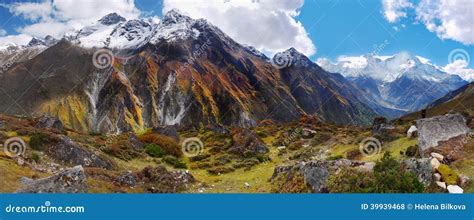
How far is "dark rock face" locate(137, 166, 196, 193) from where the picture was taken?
3152 centimetres

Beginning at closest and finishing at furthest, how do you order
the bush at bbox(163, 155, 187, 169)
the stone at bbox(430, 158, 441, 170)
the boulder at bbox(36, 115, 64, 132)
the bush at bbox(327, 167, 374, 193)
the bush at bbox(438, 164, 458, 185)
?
the bush at bbox(327, 167, 374, 193) < the bush at bbox(438, 164, 458, 185) < the stone at bbox(430, 158, 441, 170) < the bush at bbox(163, 155, 187, 169) < the boulder at bbox(36, 115, 64, 132)

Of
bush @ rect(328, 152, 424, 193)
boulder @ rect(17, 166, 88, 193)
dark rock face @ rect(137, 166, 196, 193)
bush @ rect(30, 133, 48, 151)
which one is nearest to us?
boulder @ rect(17, 166, 88, 193)

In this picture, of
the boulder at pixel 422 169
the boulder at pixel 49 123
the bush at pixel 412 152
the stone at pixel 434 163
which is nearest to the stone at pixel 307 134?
the bush at pixel 412 152

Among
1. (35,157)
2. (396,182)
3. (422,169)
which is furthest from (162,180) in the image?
(422,169)

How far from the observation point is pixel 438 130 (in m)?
32.7

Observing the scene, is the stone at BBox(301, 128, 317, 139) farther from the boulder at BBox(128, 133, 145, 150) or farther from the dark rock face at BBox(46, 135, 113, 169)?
the dark rock face at BBox(46, 135, 113, 169)

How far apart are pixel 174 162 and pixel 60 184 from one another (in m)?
26.4

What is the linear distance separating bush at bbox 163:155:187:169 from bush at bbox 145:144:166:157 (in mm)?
1870

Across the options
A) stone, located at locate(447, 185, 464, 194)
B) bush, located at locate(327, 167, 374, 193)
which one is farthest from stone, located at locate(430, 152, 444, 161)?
bush, located at locate(327, 167, 374, 193)

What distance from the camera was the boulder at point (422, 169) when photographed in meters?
24.3

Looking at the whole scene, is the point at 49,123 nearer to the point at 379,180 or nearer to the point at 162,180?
the point at 162,180

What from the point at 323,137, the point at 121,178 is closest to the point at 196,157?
the point at 323,137

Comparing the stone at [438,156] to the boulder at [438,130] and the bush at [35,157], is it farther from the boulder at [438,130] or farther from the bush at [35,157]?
the bush at [35,157]

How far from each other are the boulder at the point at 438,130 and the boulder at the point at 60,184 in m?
21.4
